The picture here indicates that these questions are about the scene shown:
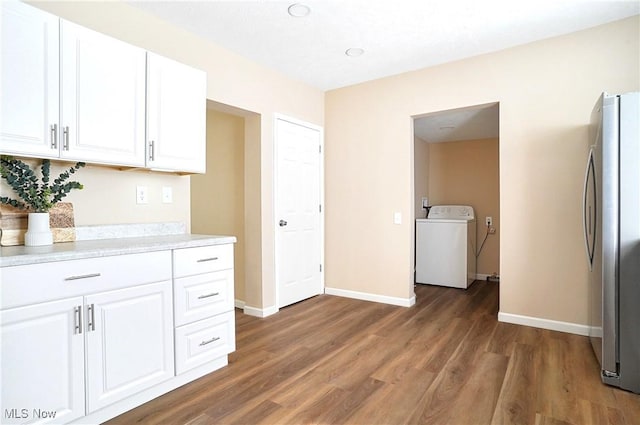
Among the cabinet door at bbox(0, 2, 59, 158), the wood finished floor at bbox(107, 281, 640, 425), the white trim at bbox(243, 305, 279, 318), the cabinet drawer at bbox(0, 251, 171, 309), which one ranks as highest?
the cabinet door at bbox(0, 2, 59, 158)

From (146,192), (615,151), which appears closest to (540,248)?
(615,151)

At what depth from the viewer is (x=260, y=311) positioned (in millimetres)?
3504

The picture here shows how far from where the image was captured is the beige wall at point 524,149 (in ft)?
9.50

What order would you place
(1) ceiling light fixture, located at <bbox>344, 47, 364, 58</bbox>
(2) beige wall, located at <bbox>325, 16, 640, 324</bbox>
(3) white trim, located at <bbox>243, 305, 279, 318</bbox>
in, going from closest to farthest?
1. (2) beige wall, located at <bbox>325, 16, 640, 324</bbox>
2. (1) ceiling light fixture, located at <bbox>344, 47, 364, 58</bbox>
3. (3) white trim, located at <bbox>243, 305, 279, 318</bbox>

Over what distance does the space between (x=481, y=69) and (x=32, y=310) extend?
3871mm

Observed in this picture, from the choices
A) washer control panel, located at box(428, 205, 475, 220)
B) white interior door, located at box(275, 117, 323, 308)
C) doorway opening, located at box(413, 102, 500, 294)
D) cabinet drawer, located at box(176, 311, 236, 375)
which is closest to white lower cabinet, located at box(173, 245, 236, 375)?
cabinet drawer, located at box(176, 311, 236, 375)

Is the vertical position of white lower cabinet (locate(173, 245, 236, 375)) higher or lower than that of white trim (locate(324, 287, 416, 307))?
higher

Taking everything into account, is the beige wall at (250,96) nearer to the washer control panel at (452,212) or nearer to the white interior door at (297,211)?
the white interior door at (297,211)

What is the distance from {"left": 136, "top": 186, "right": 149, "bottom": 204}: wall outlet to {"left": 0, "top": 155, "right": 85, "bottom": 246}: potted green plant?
0.49 metres

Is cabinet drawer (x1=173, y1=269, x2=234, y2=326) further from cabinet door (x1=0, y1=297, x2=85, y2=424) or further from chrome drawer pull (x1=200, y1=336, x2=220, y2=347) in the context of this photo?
cabinet door (x1=0, y1=297, x2=85, y2=424)

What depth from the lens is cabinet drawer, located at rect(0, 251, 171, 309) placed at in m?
1.45

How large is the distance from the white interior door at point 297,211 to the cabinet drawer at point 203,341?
1.32 meters

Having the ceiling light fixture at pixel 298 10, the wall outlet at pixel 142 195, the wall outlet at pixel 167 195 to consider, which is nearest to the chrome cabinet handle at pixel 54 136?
the wall outlet at pixel 142 195

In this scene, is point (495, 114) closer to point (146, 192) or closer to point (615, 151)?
point (615, 151)
